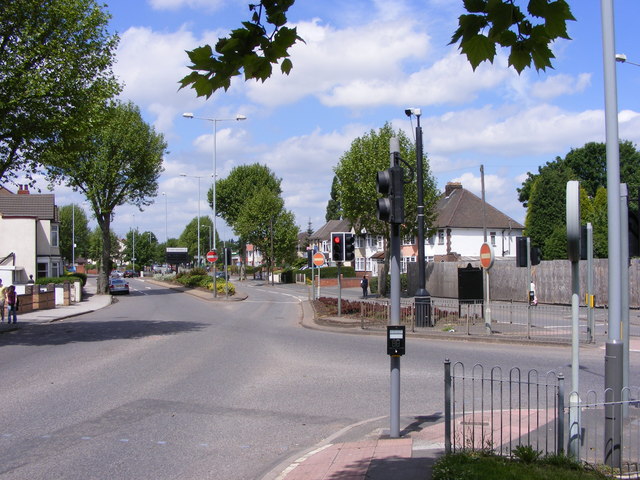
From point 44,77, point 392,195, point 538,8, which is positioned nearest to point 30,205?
point 44,77

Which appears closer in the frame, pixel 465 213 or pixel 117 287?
pixel 117 287

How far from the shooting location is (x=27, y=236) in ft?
151

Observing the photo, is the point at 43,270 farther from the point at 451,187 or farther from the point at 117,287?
the point at 451,187

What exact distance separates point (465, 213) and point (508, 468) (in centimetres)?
5632

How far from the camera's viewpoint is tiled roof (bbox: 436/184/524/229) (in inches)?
2327

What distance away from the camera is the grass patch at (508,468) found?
17.4 feet

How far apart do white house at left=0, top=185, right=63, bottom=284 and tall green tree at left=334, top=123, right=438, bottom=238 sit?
898 inches

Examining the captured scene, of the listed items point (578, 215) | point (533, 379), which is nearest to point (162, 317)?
point (533, 379)

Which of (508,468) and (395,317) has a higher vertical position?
(395,317)

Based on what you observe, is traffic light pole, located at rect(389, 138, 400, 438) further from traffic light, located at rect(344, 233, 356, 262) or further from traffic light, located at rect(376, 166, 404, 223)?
traffic light, located at rect(344, 233, 356, 262)

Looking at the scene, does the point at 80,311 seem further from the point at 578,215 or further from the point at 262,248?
the point at 262,248

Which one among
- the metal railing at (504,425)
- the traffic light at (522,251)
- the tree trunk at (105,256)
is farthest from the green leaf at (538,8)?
the tree trunk at (105,256)

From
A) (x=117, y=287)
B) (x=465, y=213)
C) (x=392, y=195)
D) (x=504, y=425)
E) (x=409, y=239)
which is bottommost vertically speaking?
(x=117, y=287)

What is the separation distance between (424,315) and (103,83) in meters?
13.3
